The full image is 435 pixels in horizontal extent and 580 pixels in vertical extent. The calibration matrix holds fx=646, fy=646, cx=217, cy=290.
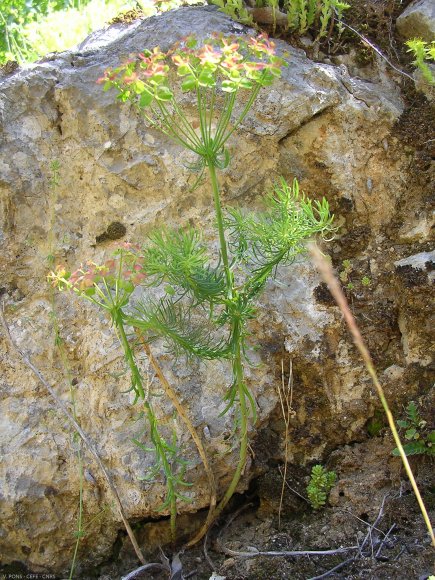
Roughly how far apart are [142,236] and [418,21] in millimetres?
1841

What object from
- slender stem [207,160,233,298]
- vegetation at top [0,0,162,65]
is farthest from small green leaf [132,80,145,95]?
vegetation at top [0,0,162,65]

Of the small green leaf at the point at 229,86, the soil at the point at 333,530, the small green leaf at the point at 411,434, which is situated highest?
the small green leaf at the point at 229,86

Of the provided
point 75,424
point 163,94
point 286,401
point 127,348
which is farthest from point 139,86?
point 286,401

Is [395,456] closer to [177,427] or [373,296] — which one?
[373,296]

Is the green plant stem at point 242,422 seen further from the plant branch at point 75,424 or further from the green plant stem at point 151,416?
the plant branch at point 75,424

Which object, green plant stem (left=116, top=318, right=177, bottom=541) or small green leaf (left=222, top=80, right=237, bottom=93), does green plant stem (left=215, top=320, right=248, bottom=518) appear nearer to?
green plant stem (left=116, top=318, right=177, bottom=541)

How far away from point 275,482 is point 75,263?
54.9 inches

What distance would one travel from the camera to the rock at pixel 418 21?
334cm

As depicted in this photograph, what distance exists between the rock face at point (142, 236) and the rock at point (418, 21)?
472 mm

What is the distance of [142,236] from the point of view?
3117 millimetres

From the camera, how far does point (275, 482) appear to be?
2951mm

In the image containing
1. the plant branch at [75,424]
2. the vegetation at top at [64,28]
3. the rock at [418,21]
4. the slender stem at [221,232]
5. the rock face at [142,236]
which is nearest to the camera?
the slender stem at [221,232]

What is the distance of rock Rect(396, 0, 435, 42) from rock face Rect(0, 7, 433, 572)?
472 millimetres

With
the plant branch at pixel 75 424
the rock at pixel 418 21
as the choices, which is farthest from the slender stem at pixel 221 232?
the rock at pixel 418 21
